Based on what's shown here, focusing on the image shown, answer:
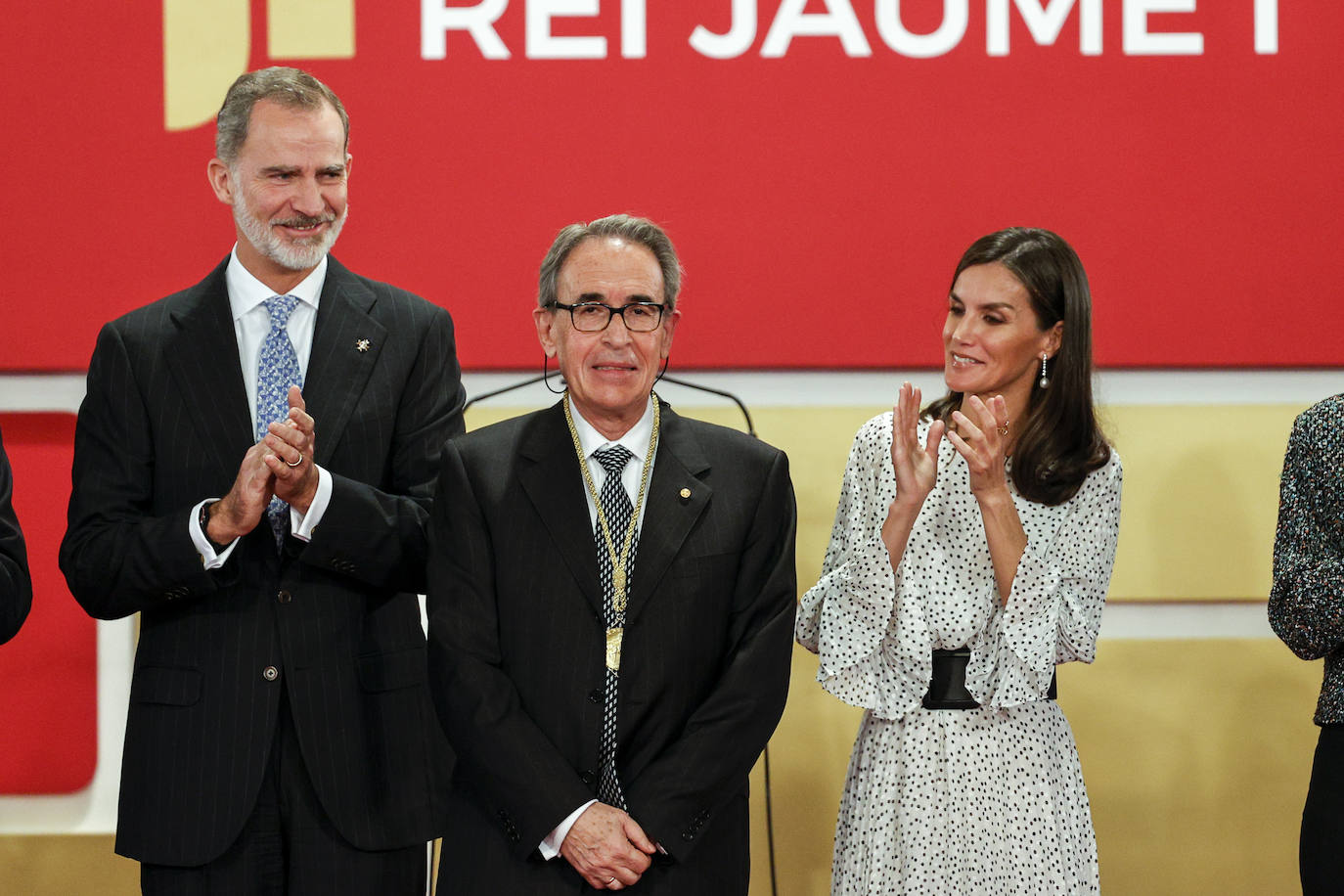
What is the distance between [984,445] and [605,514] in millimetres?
664

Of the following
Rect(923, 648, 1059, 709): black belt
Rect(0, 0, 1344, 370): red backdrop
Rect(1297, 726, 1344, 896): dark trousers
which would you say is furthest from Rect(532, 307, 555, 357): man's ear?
Rect(1297, 726, 1344, 896): dark trousers

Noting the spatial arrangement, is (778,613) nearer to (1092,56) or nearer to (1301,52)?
(1092,56)

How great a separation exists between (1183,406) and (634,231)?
173 cm

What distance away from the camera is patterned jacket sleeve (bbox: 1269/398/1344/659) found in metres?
2.39

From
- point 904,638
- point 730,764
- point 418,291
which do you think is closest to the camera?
point 730,764

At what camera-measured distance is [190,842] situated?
87.3 inches

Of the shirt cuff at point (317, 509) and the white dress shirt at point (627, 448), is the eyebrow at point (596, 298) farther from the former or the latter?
the shirt cuff at point (317, 509)

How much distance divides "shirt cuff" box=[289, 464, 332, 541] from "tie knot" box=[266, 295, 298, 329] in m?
0.32

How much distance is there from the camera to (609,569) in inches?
87.9

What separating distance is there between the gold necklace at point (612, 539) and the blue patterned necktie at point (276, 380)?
0.48m

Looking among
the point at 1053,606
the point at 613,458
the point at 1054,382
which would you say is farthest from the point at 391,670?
the point at 1054,382

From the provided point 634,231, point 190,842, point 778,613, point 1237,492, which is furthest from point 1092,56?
point 190,842

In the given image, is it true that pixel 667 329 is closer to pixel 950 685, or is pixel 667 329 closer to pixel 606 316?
pixel 606 316

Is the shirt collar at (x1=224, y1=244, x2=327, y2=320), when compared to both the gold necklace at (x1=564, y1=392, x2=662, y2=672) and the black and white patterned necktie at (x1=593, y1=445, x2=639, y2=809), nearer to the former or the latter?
the gold necklace at (x1=564, y1=392, x2=662, y2=672)
